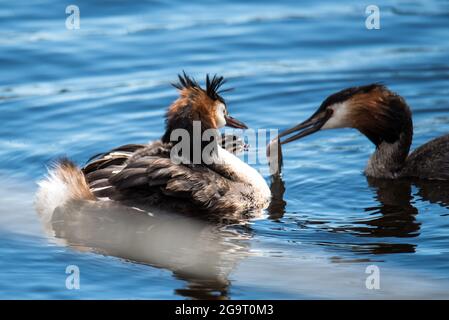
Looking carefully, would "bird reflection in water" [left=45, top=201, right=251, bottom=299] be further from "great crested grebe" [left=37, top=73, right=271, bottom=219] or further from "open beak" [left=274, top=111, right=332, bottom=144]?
"open beak" [left=274, top=111, right=332, bottom=144]

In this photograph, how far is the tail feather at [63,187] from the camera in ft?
25.9

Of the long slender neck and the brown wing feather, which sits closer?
the brown wing feather

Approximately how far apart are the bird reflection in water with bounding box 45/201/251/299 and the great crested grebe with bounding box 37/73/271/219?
0.10 m

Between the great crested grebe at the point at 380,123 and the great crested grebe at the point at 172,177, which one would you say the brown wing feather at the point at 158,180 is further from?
the great crested grebe at the point at 380,123

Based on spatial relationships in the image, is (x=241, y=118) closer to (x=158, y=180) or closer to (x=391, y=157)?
(x=391, y=157)

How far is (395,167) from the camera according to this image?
9.58 metres

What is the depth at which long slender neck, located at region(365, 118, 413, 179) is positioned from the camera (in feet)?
31.2

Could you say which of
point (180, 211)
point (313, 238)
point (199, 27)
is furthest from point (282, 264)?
point (199, 27)

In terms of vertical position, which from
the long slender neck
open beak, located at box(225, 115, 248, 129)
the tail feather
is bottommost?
the tail feather

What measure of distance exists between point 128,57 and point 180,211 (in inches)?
194

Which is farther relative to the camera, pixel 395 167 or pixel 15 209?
pixel 395 167

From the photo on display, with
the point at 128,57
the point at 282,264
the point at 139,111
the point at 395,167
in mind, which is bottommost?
the point at 282,264

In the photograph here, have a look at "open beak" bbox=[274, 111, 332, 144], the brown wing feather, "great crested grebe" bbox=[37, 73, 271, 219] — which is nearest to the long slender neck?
"open beak" bbox=[274, 111, 332, 144]

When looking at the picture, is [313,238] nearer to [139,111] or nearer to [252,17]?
[139,111]
